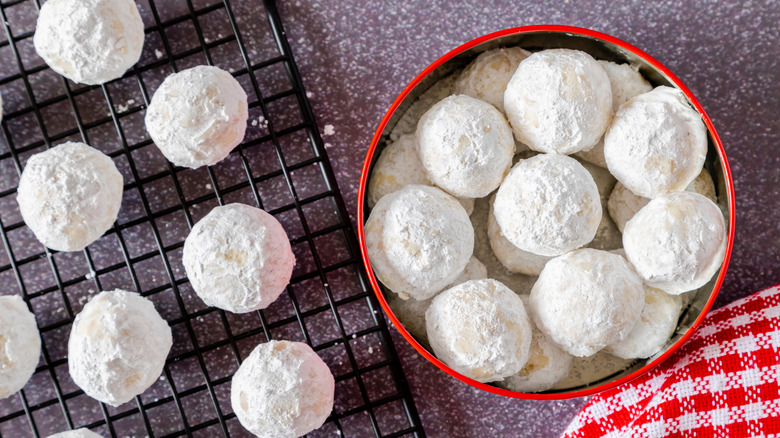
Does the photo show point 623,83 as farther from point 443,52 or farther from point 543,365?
point 543,365

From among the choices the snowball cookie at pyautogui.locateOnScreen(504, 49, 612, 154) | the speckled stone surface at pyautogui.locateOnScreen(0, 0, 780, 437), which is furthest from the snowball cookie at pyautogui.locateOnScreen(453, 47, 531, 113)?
the speckled stone surface at pyautogui.locateOnScreen(0, 0, 780, 437)

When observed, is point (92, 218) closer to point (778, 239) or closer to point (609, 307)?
point (609, 307)

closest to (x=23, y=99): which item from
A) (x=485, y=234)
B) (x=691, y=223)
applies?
(x=485, y=234)

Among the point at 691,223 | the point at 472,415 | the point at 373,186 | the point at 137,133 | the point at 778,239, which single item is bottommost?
the point at 472,415

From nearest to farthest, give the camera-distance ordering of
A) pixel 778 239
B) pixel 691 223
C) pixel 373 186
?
pixel 691 223 < pixel 373 186 < pixel 778 239

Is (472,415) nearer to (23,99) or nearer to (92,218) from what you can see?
(92,218)

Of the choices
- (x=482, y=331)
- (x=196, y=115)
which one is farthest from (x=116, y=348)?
(x=482, y=331)

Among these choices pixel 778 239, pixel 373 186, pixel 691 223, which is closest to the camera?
pixel 691 223

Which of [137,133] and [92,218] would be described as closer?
[92,218]

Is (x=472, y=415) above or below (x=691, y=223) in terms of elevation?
below
